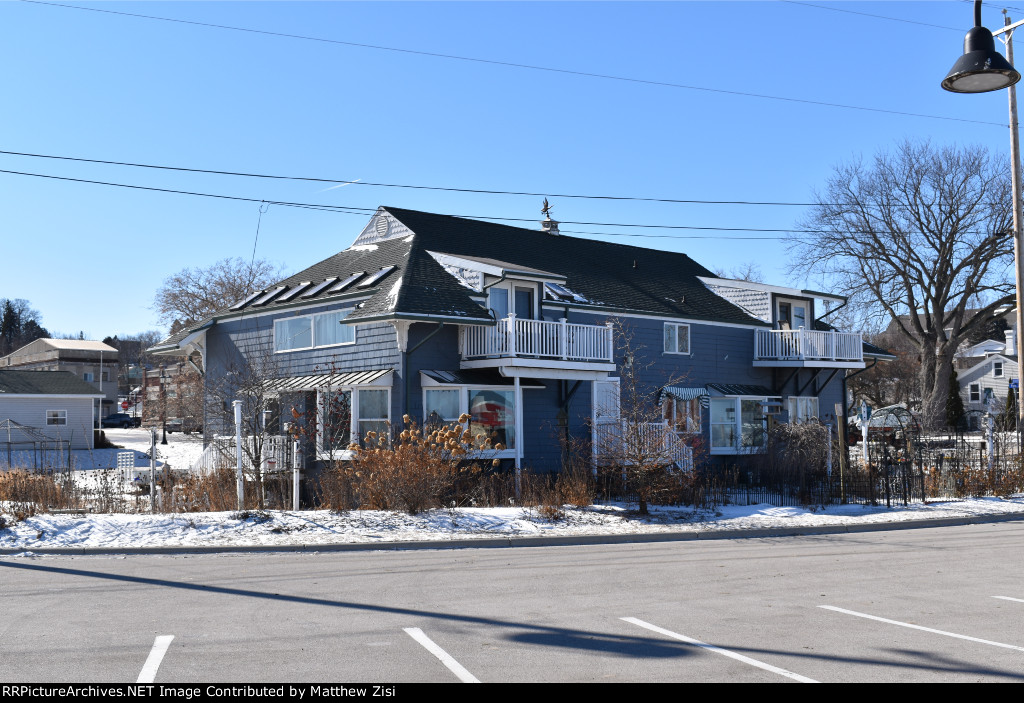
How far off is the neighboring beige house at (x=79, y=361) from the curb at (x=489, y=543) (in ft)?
264

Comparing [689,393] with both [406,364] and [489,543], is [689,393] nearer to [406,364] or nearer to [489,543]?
[406,364]

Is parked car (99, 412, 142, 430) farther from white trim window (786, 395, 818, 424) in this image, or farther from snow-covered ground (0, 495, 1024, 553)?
snow-covered ground (0, 495, 1024, 553)

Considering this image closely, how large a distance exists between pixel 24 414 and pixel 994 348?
92.8 meters

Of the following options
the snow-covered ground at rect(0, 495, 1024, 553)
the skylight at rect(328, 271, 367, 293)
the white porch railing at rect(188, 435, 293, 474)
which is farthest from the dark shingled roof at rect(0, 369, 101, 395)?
the snow-covered ground at rect(0, 495, 1024, 553)

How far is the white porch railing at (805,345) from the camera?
106ft

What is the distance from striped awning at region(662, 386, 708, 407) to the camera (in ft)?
97.6

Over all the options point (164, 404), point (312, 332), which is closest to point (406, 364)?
point (312, 332)

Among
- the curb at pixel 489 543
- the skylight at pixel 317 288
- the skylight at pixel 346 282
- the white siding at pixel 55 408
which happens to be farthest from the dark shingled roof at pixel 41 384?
the curb at pixel 489 543

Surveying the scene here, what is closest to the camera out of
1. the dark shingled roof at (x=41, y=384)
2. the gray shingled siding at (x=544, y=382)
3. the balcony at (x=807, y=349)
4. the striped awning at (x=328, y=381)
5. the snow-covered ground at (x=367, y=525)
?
the snow-covered ground at (x=367, y=525)

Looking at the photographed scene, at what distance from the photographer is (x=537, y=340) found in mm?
24531

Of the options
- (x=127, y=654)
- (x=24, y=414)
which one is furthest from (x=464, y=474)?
(x=24, y=414)

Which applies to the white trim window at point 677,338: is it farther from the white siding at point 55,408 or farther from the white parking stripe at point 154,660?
the white siding at point 55,408

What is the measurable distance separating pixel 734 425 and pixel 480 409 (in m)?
10.7
